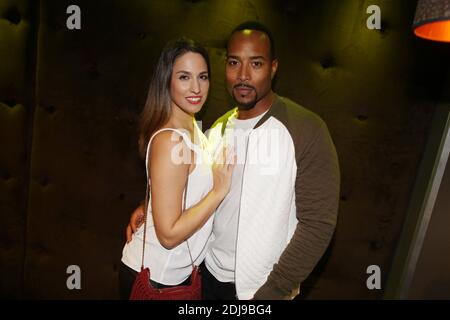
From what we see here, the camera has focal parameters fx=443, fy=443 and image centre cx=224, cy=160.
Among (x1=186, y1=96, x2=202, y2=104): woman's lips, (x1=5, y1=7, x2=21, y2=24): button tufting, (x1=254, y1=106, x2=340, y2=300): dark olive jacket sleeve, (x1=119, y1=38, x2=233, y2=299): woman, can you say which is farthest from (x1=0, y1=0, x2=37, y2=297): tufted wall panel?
(x1=254, y1=106, x2=340, y2=300): dark olive jacket sleeve

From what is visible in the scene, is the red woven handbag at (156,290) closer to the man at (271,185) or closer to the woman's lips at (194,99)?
the man at (271,185)

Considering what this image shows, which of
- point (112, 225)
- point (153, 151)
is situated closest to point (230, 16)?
point (153, 151)

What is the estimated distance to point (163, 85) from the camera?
1569 mm

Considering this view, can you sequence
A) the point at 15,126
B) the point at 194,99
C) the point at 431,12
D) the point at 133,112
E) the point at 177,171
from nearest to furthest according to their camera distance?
1. the point at 431,12
2. the point at 177,171
3. the point at 194,99
4. the point at 133,112
5. the point at 15,126

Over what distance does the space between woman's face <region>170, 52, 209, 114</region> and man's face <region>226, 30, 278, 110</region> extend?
0.10 metres

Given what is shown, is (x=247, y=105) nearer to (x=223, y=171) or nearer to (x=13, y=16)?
(x=223, y=171)

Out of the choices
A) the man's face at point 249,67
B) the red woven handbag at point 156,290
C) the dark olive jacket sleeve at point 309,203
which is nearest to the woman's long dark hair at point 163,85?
the man's face at point 249,67

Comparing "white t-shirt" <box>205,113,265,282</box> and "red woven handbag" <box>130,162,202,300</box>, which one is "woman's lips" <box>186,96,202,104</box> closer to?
"white t-shirt" <box>205,113,265,282</box>

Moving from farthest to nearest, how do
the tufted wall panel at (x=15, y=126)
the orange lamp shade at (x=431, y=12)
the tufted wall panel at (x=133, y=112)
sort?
the tufted wall panel at (x=15, y=126), the tufted wall panel at (x=133, y=112), the orange lamp shade at (x=431, y=12)

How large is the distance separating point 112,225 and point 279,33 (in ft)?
3.85

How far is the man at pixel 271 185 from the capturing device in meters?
1.54

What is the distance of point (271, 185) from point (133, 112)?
786 millimetres

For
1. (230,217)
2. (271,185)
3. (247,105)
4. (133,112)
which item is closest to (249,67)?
(247,105)

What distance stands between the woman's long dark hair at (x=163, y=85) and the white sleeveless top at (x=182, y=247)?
0.07m
